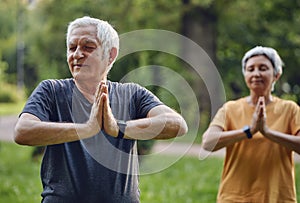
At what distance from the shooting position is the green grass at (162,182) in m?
7.36

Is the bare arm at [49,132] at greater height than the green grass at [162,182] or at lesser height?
greater

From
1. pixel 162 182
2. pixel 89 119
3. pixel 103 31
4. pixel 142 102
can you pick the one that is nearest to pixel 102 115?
pixel 89 119

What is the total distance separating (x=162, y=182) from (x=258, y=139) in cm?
516

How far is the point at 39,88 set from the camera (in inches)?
96.5

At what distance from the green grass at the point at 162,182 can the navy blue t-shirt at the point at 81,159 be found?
462 centimetres

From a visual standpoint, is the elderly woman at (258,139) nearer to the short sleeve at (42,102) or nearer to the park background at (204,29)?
the short sleeve at (42,102)

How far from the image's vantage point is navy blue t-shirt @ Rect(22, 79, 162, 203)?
2.41 m

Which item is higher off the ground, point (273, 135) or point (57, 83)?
point (57, 83)

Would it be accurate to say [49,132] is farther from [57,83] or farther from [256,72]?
[256,72]

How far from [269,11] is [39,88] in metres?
12.6

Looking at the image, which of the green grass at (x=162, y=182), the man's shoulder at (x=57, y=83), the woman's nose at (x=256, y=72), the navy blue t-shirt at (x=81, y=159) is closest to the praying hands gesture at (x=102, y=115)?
the navy blue t-shirt at (x=81, y=159)

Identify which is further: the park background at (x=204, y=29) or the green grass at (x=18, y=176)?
the park background at (x=204, y=29)

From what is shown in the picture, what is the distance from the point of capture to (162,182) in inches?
333

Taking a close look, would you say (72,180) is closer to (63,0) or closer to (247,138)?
(247,138)
